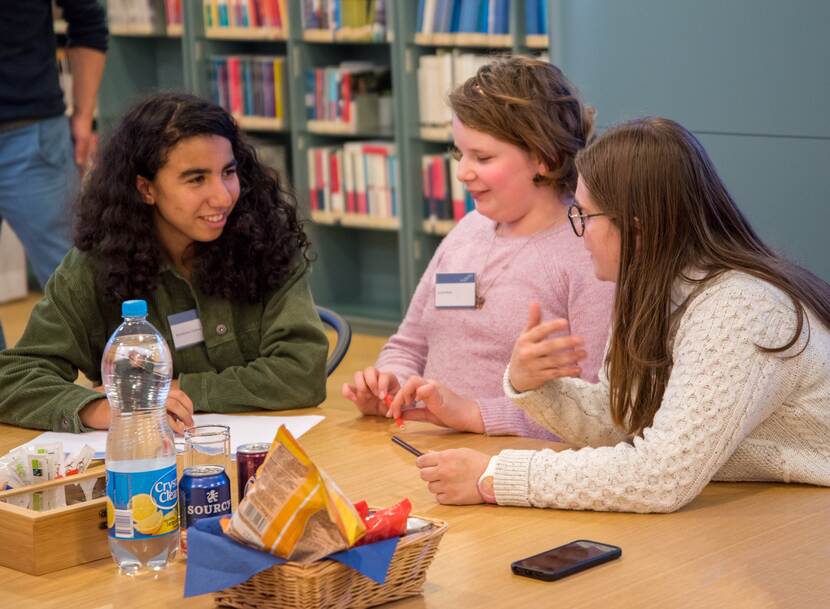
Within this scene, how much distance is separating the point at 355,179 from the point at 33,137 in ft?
7.22

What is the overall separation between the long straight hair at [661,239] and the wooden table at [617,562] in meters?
0.23

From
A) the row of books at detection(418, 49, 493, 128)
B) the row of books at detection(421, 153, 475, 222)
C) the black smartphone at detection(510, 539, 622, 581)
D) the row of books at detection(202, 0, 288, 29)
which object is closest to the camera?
the black smartphone at detection(510, 539, 622, 581)

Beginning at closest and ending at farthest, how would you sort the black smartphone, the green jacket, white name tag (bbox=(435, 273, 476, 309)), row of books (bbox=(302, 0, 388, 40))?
1. the black smartphone
2. the green jacket
3. white name tag (bbox=(435, 273, 476, 309))
4. row of books (bbox=(302, 0, 388, 40))

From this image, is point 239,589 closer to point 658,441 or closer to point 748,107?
point 658,441

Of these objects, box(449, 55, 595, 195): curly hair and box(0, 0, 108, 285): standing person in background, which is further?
box(0, 0, 108, 285): standing person in background

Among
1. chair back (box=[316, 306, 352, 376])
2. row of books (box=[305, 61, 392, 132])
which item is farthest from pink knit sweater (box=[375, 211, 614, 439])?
row of books (box=[305, 61, 392, 132])

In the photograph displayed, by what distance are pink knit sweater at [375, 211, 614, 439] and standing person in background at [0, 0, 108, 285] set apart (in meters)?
1.70

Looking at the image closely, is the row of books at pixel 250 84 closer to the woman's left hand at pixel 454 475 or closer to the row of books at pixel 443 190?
the row of books at pixel 443 190

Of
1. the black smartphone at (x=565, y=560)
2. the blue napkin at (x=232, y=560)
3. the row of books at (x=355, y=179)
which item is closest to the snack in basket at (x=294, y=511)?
the blue napkin at (x=232, y=560)

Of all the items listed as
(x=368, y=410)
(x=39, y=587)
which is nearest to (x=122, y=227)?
(x=368, y=410)

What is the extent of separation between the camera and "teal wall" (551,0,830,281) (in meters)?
3.89

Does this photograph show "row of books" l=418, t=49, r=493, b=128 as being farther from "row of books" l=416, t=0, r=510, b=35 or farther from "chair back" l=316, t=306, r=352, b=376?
"chair back" l=316, t=306, r=352, b=376

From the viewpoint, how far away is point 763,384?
5.89ft

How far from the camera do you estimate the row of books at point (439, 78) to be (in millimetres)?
5457
